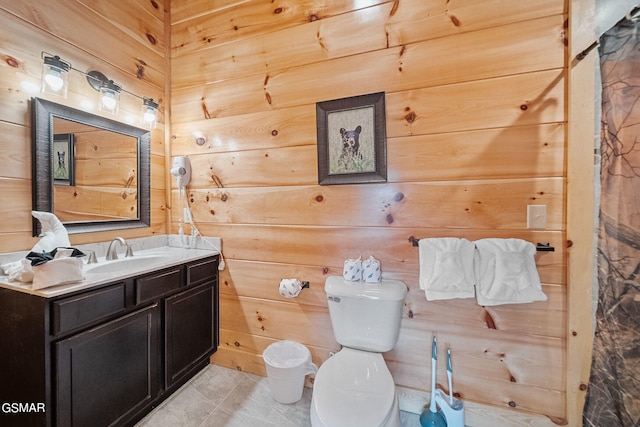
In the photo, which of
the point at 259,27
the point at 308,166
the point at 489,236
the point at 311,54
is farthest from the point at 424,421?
Result: the point at 259,27

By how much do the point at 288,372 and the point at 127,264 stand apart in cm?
119

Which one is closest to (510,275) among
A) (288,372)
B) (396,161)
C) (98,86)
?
(396,161)

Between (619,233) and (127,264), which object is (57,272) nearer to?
(127,264)

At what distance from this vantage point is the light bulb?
1381mm

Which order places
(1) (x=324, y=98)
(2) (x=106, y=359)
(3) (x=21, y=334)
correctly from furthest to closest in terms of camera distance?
(1) (x=324, y=98), (2) (x=106, y=359), (3) (x=21, y=334)

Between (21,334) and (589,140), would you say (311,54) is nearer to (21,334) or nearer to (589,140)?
(589,140)

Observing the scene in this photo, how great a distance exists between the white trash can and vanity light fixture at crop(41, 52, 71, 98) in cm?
191

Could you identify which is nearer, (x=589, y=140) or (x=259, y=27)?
(x=589, y=140)

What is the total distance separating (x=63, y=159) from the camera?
1.50 metres

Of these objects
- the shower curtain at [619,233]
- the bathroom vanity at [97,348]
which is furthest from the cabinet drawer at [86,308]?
the shower curtain at [619,233]

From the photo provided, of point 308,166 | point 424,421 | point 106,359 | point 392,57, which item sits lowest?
point 424,421

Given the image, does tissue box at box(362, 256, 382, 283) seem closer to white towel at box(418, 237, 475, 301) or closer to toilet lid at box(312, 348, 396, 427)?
white towel at box(418, 237, 475, 301)

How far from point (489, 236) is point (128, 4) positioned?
2.77 metres

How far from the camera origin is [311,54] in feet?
5.50
